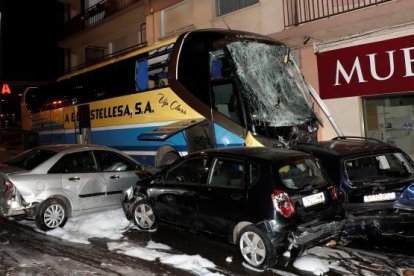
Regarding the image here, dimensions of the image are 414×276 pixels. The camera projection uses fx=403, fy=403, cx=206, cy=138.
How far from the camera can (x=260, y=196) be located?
16.8 ft

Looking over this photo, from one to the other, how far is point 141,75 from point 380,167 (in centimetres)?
593

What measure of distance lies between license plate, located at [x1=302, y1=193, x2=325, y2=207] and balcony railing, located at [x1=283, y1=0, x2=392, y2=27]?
7.32 m

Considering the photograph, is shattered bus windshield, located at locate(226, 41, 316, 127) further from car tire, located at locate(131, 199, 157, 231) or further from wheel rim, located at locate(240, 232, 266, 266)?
wheel rim, located at locate(240, 232, 266, 266)

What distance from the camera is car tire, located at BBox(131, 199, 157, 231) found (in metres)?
6.77

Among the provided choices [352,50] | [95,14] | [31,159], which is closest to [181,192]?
[31,159]

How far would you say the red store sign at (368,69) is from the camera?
400 inches

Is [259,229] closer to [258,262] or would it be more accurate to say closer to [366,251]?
[258,262]

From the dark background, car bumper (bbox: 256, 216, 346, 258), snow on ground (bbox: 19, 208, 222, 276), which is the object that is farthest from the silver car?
the dark background

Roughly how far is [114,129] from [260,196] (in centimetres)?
672

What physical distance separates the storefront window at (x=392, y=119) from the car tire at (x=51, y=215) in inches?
325

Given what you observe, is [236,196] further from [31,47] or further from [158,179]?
[31,47]

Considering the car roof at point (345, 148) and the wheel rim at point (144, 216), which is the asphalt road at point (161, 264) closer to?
the wheel rim at point (144, 216)

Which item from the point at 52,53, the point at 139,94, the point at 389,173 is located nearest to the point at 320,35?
the point at 139,94

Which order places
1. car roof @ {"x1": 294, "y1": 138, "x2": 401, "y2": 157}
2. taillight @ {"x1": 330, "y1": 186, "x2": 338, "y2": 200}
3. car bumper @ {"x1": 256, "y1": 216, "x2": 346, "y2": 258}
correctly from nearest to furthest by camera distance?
car bumper @ {"x1": 256, "y1": 216, "x2": 346, "y2": 258}
taillight @ {"x1": 330, "y1": 186, "x2": 338, "y2": 200}
car roof @ {"x1": 294, "y1": 138, "x2": 401, "y2": 157}
